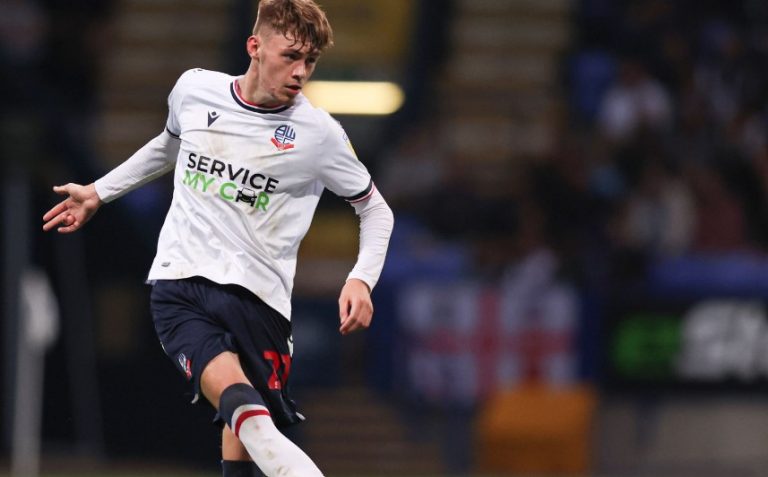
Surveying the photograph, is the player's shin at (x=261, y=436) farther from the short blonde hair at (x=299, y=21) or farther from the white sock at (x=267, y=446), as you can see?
the short blonde hair at (x=299, y=21)

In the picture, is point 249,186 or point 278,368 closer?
point 249,186

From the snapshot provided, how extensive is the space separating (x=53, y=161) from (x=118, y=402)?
234 centimetres

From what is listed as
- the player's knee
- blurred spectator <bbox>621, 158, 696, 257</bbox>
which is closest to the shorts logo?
the player's knee

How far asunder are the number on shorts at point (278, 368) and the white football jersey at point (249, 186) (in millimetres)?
184

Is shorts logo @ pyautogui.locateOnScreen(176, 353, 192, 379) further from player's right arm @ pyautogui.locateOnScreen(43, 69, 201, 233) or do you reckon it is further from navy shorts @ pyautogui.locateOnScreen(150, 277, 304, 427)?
player's right arm @ pyautogui.locateOnScreen(43, 69, 201, 233)

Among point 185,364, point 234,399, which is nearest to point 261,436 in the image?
point 234,399

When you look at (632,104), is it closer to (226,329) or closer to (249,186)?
(249,186)

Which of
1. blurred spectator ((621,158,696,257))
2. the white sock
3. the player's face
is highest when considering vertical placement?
the player's face

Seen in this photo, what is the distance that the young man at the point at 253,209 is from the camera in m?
6.30

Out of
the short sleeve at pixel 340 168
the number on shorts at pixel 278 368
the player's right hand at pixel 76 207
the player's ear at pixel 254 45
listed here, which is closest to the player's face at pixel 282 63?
the player's ear at pixel 254 45

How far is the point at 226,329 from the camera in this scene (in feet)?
21.0

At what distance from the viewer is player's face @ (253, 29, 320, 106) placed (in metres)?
6.25

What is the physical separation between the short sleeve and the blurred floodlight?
10.2 m

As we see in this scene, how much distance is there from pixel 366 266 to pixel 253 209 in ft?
1.72
